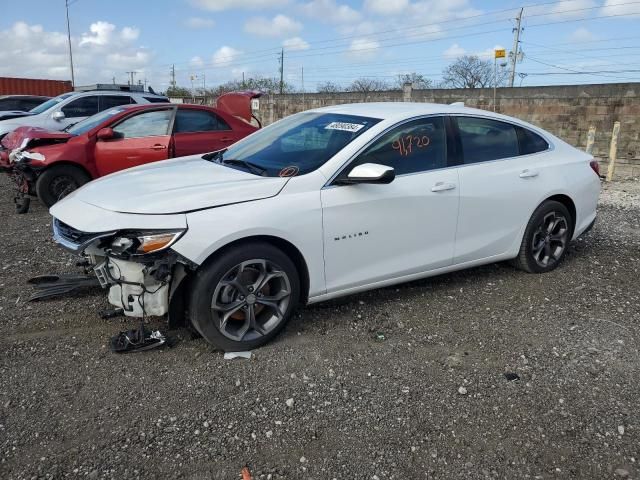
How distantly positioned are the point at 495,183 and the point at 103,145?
214 inches

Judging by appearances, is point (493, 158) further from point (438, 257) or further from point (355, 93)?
point (355, 93)

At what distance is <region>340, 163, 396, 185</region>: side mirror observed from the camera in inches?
136

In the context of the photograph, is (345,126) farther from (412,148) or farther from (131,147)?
(131,147)

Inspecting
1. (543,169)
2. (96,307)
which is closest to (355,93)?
(543,169)

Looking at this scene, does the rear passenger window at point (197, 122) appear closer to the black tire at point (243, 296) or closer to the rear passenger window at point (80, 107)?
the rear passenger window at point (80, 107)

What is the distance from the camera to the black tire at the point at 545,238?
4.79 m

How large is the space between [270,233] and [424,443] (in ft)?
4.97

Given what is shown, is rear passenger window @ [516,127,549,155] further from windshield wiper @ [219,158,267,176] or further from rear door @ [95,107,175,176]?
rear door @ [95,107,175,176]

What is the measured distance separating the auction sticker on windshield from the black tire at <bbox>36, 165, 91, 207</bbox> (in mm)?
4627

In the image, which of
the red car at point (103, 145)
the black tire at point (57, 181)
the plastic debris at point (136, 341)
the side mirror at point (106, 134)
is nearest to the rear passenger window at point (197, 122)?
the red car at point (103, 145)

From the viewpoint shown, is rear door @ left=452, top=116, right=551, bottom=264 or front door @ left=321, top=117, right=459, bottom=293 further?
rear door @ left=452, top=116, right=551, bottom=264

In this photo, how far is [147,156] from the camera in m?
7.30

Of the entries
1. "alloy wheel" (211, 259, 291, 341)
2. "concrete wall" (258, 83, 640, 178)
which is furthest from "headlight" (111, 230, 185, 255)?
"concrete wall" (258, 83, 640, 178)

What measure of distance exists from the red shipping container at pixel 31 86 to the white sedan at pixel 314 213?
27104mm
